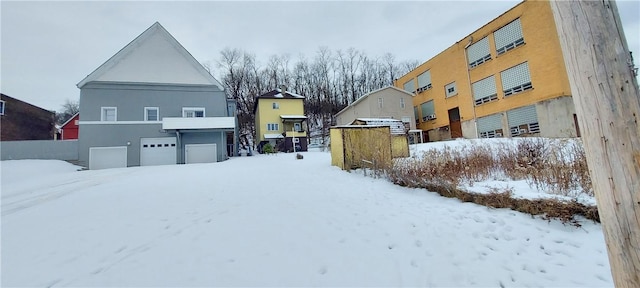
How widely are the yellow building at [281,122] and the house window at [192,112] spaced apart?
11.9 meters

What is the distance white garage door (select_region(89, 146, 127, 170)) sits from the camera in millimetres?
16625

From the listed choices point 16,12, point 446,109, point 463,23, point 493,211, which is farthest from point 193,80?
point 463,23

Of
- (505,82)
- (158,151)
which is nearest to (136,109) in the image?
(158,151)

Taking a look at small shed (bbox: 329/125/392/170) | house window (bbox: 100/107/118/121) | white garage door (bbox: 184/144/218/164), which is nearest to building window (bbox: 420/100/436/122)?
small shed (bbox: 329/125/392/170)

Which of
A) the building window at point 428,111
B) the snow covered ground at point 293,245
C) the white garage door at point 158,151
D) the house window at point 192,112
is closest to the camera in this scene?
the snow covered ground at point 293,245

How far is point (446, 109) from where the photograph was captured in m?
23.3

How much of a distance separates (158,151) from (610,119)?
→ 833 inches

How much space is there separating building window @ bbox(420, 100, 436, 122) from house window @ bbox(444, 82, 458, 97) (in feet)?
7.32

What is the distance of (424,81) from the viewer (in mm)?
26562

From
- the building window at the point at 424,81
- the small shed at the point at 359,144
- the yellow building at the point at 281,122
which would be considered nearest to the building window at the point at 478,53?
the building window at the point at 424,81

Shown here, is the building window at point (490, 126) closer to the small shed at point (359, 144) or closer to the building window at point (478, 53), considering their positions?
the building window at point (478, 53)

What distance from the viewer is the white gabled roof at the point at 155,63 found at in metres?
17.8

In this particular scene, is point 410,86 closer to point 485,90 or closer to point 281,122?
point 485,90

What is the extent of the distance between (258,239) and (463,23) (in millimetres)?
26585
